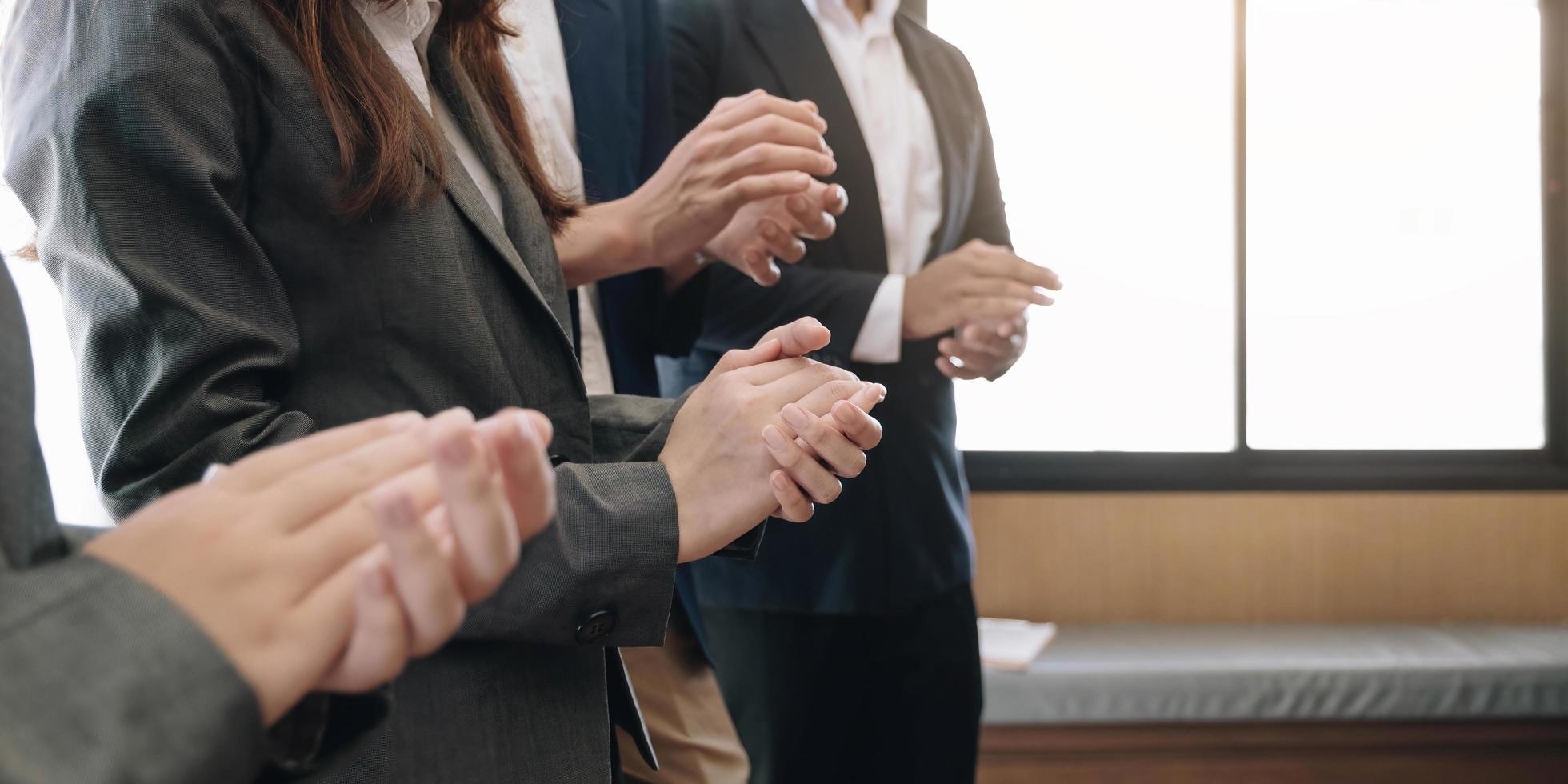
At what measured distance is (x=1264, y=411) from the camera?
102 inches

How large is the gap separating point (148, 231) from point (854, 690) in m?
1.01

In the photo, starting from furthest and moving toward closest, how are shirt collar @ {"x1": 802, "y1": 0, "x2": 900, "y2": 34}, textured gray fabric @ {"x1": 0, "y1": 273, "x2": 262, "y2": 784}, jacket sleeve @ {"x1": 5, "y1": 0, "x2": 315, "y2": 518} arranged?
shirt collar @ {"x1": 802, "y1": 0, "x2": 900, "y2": 34} → jacket sleeve @ {"x1": 5, "y1": 0, "x2": 315, "y2": 518} → textured gray fabric @ {"x1": 0, "y1": 273, "x2": 262, "y2": 784}

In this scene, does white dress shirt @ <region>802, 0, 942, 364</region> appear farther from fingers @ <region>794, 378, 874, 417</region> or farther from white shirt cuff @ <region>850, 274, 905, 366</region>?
fingers @ <region>794, 378, 874, 417</region>

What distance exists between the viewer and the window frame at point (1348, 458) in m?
2.50

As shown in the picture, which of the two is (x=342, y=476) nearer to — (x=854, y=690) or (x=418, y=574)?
(x=418, y=574)

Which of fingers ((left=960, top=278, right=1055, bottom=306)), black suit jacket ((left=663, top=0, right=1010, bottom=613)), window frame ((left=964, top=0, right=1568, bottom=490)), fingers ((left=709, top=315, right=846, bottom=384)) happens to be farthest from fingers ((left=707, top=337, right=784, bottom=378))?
window frame ((left=964, top=0, right=1568, bottom=490))

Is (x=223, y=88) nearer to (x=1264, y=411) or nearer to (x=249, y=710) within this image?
(x=249, y=710)

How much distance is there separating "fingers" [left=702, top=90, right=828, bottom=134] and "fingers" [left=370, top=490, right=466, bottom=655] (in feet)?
2.09

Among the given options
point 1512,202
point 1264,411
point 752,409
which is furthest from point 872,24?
point 1512,202

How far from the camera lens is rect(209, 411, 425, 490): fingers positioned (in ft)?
1.25

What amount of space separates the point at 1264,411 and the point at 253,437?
2430mm

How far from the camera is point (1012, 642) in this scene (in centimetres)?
223

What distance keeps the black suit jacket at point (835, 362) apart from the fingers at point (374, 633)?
953mm

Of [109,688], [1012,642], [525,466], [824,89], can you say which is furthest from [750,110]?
[1012,642]
